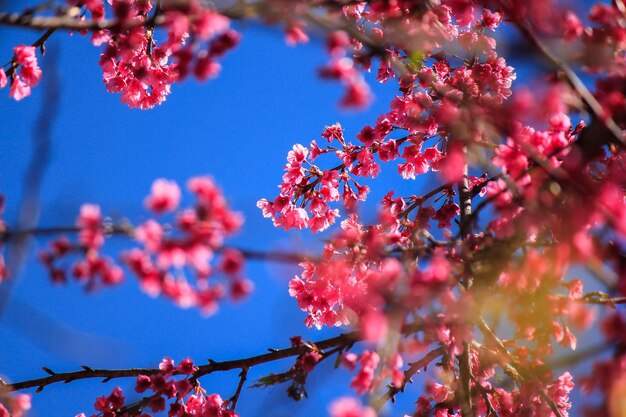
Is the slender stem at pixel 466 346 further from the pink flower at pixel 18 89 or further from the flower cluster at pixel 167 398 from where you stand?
the pink flower at pixel 18 89

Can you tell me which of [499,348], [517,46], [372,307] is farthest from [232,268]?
[499,348]

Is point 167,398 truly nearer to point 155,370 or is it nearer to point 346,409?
point 155,370

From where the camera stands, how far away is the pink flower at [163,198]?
1.95 m

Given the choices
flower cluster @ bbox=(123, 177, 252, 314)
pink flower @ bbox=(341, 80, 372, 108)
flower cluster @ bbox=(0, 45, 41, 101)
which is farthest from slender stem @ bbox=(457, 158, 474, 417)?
flower cluster @ bbox=(0, 45, 41, 101)

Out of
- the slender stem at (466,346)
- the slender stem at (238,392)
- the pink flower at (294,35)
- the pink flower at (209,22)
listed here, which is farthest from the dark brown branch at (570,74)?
the slender stem at (238,392)

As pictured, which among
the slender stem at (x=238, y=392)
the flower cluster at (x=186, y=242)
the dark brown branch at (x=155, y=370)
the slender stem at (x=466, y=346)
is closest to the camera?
the flower cluster at (x=186, y=242)

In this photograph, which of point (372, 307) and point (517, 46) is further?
point (372, 307)

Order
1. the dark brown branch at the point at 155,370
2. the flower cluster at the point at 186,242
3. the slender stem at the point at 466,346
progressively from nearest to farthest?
the flower cluster at the point at 186,242
the slender stem at the point at 466,346
the dark brown branch at the point at 155,370

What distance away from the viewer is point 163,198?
1960 millimetres

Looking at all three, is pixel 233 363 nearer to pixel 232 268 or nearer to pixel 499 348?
pixel 232 268

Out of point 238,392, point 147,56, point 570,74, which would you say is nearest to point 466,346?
point 238,392

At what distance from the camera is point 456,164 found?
235 centimetres

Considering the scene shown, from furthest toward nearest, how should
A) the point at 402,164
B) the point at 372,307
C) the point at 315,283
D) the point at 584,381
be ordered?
1. the point at 402,164
2. the point at 315,283
3. the point at 372,307
4. the point at 584,381

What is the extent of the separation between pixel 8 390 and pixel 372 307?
2.34m
